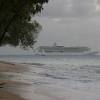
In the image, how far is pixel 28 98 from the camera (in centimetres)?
1850

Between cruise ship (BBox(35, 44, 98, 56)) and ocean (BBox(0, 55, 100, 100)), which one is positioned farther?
cruise ship (BBox(35, 44, 98, 56))

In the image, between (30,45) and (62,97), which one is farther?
(30,45)

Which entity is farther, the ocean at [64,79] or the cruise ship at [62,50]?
the cruise ship at [62,50]

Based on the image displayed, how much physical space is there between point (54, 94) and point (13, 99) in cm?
456

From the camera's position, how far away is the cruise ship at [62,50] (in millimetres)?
184188

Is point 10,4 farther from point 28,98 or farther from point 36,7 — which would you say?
point 28,98

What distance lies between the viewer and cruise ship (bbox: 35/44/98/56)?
184188 mm

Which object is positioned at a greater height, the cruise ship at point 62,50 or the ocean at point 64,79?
the cruise ship at point 62,50

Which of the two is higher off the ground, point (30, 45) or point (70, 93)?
point (30, 45)

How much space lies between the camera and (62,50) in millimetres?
185125

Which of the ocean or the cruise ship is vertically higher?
the cruise ship

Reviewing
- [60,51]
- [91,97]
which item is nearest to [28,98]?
[91,97]

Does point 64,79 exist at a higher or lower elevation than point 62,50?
lower

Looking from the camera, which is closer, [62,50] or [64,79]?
[64,79]
